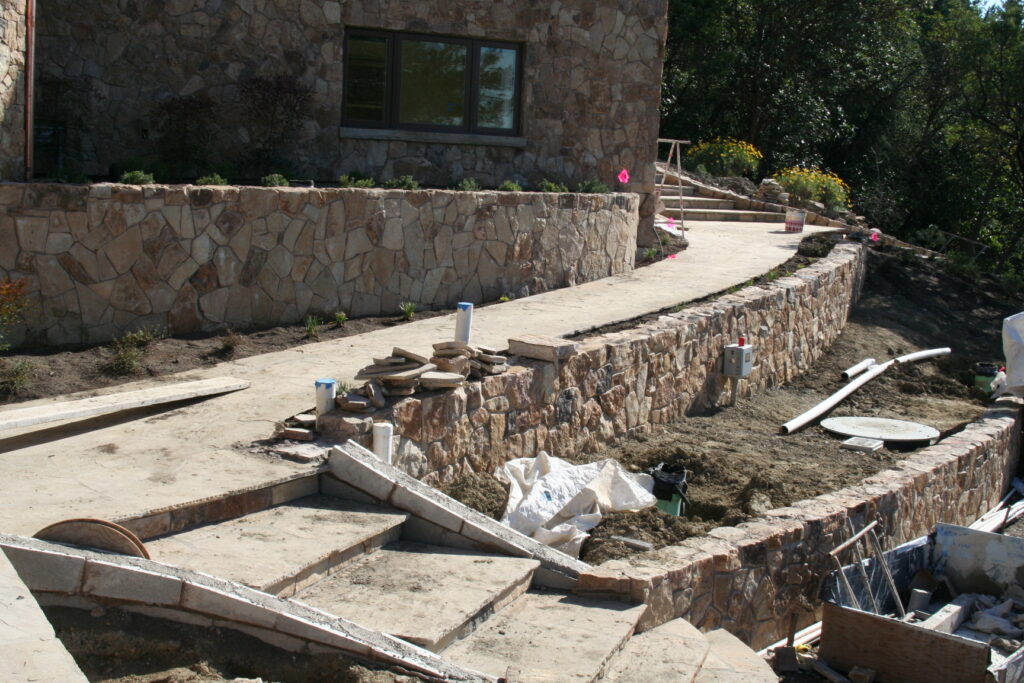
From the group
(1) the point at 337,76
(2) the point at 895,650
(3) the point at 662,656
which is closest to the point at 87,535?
(3) the point at 662,656

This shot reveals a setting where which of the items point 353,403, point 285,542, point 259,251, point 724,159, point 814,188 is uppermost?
point 724,159

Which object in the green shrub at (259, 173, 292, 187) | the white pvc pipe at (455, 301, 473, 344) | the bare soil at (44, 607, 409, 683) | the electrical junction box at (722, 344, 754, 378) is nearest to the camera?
the bare soil at (44, 607, 409, 683)

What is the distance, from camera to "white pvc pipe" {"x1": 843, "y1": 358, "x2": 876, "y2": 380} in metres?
14.2

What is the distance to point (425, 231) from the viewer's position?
38.0 ft

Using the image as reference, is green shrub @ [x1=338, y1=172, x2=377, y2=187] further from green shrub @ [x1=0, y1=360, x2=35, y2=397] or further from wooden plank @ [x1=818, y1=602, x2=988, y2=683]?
wooden plank @ [x1=818, y1=602, x2=988, y2=683]

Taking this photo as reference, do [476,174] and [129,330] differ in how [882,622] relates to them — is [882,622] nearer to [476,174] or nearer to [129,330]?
[129,330]

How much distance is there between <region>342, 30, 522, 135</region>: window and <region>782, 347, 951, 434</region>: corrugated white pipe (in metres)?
5.36

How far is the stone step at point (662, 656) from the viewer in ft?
20.0

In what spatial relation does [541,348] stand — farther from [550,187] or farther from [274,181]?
[550,187]

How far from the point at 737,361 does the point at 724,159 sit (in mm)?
13356

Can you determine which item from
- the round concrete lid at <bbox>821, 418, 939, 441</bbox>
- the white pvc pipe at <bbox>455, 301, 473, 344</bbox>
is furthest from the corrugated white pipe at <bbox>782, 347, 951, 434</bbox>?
the white pvc pipe at <bbox>455, 301, 473, 344</bbox>

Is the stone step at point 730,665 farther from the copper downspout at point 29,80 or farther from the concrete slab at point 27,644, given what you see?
the copper downspout at point 29,80

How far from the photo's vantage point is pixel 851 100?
28.5m

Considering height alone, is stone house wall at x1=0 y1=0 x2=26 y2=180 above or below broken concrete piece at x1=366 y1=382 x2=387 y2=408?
above
